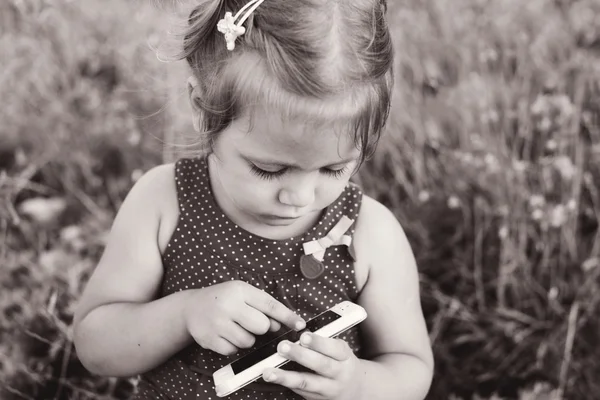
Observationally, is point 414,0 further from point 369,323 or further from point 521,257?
point 369,323

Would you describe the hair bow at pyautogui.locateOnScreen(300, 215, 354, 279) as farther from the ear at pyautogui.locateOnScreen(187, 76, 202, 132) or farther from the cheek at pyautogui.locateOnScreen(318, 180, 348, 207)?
the ear at pyautogui.locateOnScreen(187, 76, 202, 132)

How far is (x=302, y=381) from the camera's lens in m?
1.45

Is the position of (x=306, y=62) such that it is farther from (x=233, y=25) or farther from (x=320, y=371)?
(x=320, y=371)

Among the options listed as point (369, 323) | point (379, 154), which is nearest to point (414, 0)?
point (379, 154)

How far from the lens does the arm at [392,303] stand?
5.66 feet

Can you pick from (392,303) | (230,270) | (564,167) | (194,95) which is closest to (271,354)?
(230,270)

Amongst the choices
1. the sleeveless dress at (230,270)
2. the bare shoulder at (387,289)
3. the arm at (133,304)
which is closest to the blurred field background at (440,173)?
the arm at (133,304)

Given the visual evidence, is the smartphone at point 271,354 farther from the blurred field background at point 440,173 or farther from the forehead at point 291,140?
the blurred field background at point 440,173

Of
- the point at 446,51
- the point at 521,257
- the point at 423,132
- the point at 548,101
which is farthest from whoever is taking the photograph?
the point at 446,51

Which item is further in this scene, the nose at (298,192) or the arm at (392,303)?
the arm at (392,303)

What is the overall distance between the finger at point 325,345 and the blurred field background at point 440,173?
0.78m

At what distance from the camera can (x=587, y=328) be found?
225 centimetres

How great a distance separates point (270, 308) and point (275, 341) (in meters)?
0.09

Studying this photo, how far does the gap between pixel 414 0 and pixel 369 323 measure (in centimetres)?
182
